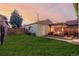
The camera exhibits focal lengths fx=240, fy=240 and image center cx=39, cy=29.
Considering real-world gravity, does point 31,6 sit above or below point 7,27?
above

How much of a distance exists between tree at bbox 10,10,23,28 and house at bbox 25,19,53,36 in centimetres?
8

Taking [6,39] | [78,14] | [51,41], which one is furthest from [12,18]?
[78,14]

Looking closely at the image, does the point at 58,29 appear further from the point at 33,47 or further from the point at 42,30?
the point at 33,47

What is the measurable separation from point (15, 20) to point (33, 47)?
1.01 feet

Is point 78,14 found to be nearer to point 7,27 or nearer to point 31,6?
point 31,6

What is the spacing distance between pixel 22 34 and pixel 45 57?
0.31 m

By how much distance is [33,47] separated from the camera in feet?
7.36

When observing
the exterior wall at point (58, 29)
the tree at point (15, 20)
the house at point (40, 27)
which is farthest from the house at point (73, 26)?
the tree at point (15, 20)

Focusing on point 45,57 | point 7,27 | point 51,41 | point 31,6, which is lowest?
point 45,57

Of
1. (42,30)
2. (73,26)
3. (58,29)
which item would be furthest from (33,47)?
(73,26)

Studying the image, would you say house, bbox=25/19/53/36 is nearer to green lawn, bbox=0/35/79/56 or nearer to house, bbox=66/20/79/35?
green lawn, bbox=0/35/79/56

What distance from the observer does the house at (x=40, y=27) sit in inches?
89.0

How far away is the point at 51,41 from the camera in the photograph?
2266 mm

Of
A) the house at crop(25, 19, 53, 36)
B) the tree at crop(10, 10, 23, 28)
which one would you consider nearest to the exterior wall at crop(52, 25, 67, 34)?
the house at crop(25, 19, 53, 36)
